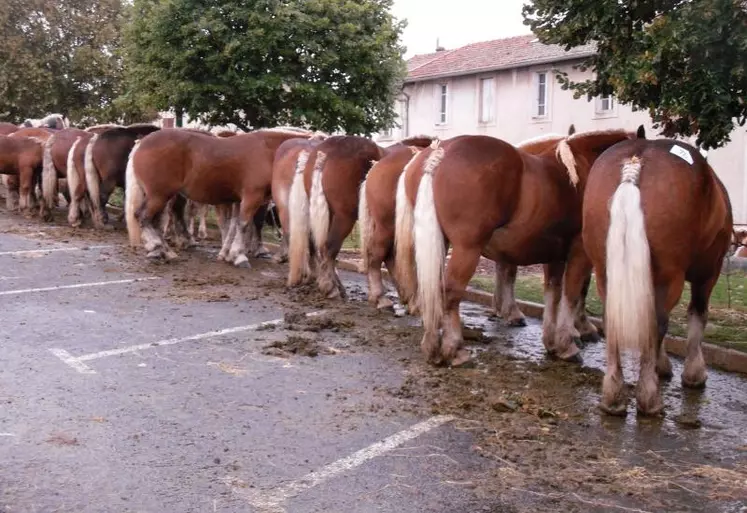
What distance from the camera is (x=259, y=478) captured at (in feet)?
12.1

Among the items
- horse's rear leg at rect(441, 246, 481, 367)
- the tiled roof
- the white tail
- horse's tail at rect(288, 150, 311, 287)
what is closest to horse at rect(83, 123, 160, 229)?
horse's tail at rect(288, 150, 311, 287)

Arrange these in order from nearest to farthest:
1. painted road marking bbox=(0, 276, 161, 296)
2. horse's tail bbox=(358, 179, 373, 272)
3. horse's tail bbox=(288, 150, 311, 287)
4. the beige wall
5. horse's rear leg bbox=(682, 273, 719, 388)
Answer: horse's rear leg bbox=(682, 273, 719, 388) < horse's tail bbox=(358, 179, 373, 272) < painted road marking bbox=(0, 276, 161, 296) < horse's tail bbox=(288, 150, 311, 287) < the beige wall

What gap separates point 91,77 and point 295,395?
22.3 metres

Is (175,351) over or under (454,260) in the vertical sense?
under

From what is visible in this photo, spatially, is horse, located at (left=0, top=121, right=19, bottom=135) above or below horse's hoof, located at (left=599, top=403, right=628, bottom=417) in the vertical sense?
above

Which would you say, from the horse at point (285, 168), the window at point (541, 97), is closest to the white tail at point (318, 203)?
the horse at point (285, 168)

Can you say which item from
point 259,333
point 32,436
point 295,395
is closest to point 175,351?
point 259,333

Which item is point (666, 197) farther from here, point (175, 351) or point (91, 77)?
point (91, 77)

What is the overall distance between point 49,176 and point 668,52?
509 inches

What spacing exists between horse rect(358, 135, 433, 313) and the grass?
180 cm

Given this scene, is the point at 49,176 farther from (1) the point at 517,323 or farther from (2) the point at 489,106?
(2) the point at 489,106

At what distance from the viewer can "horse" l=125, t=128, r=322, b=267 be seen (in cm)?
1064

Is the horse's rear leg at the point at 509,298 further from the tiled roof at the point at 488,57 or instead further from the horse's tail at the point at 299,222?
the tiled roof at the point at 488,57

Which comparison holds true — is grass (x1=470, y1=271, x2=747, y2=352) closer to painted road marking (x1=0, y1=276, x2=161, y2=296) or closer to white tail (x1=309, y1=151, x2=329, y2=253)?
white tail (x1=309, y1=151, x2=329, y2=253)
